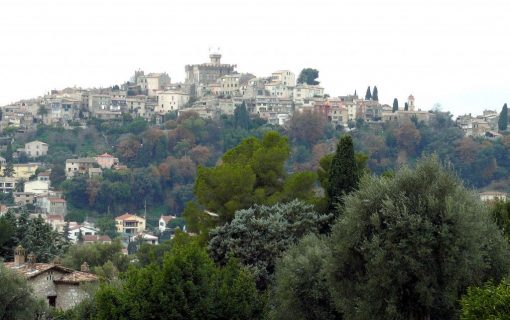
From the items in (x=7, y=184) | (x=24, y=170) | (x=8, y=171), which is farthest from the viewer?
(x=24, y=170)

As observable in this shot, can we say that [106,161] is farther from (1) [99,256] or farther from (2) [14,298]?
(2) [14,298]

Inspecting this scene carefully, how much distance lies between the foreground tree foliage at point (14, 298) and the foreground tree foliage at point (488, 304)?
11.5m

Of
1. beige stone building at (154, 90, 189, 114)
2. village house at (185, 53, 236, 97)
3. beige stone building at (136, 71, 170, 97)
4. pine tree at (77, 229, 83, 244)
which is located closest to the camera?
pine tree at (77, 229, 83, 244)

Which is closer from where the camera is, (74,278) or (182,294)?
(182,294)

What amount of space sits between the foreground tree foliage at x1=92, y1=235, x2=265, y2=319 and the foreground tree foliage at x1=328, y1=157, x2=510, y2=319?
289 centimetres

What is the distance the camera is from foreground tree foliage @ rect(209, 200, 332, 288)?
29.5 metres

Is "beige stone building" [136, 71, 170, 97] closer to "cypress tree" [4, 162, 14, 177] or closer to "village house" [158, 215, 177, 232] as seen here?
"cypress tree" [4, 162, 14, 177]

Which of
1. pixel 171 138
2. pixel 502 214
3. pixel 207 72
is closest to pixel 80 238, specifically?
pixel 171 138

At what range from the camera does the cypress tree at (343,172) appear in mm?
Result: 29812

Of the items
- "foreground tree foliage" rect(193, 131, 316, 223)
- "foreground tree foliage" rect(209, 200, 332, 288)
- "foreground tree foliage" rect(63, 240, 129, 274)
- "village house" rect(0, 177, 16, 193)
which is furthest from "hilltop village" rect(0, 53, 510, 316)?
"foreground tree foliage" rect(209, 200, 332, 288)

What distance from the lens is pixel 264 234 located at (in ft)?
97.8

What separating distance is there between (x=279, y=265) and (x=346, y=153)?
4.23 meters

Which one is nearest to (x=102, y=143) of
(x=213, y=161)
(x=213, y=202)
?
(x=213, y=161)

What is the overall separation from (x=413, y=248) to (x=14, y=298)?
10461 mm
